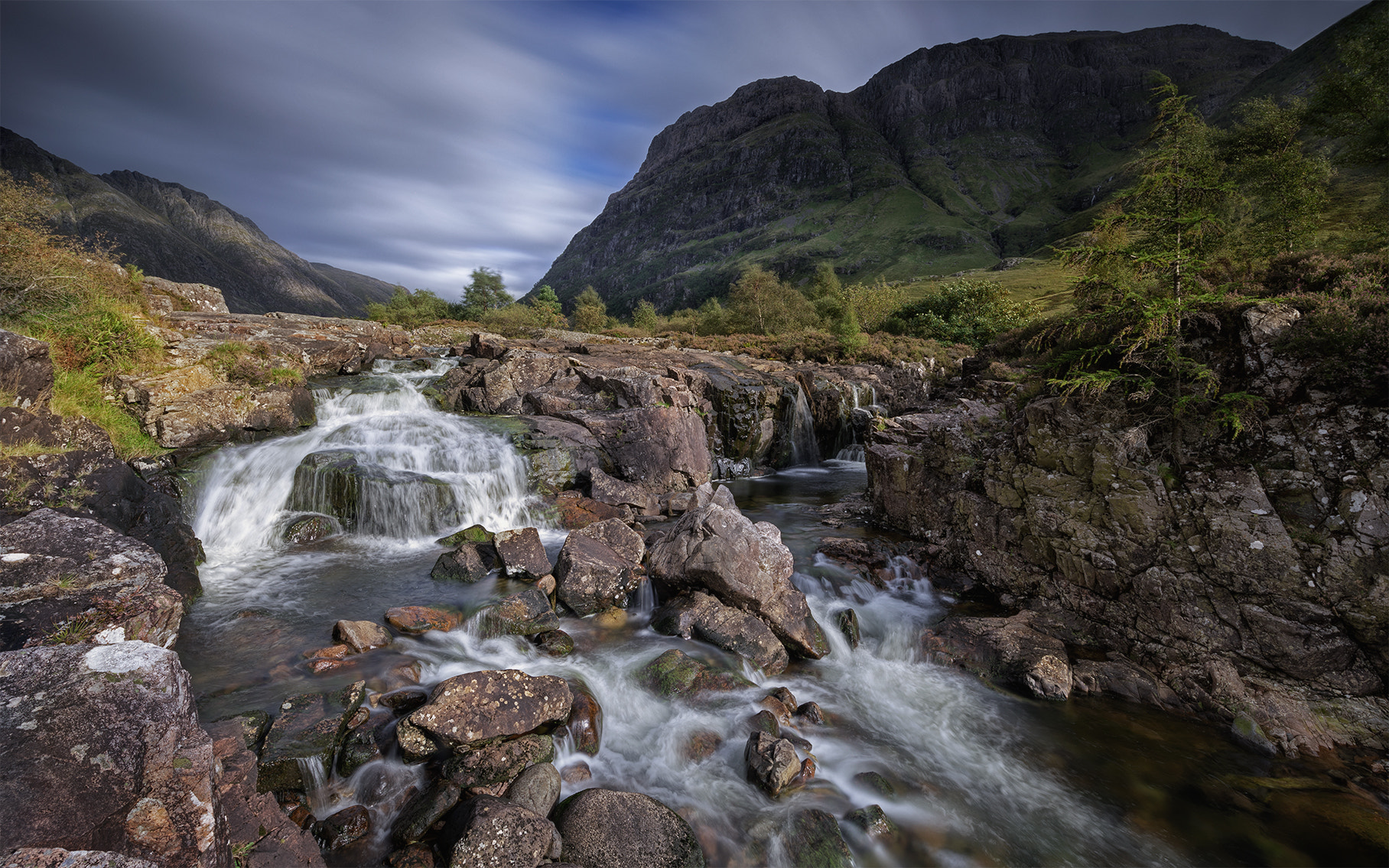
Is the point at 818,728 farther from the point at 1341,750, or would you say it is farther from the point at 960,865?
the point at 1341,750

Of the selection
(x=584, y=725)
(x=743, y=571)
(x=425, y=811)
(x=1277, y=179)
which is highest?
(x=1277, y=179)

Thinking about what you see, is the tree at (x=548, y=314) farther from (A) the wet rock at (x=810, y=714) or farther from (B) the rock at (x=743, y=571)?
(A) the wet rock at (x=810, y=714)

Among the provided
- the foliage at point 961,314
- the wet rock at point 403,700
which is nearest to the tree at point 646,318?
the foliage at point 961,314

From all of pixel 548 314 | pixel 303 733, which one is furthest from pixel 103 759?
pixel 548 314

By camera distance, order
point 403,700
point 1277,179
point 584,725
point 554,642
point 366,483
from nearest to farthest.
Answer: point 403,700, point 584,725, point 554,642, point 1277,179, point 366,483

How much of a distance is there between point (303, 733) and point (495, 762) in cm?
209

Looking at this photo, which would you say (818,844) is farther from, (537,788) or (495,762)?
(495,762)

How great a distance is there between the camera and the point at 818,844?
17.0 feet

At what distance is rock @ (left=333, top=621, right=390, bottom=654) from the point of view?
728cm

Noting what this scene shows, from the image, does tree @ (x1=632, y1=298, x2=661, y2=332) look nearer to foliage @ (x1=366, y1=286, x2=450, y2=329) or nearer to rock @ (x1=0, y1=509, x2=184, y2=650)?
foliage @ (x1=366, y1=286, x2=450, y2=329)

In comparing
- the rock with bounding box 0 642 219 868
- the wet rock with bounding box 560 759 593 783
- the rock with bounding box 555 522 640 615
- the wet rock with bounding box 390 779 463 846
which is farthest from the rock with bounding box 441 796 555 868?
the rock with bounding box 555 522 640 615

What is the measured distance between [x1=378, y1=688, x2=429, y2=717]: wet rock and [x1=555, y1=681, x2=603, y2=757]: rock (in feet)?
5.62

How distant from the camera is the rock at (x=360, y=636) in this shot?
23.9 feet

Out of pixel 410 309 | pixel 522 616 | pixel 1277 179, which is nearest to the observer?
pixel 522 616
